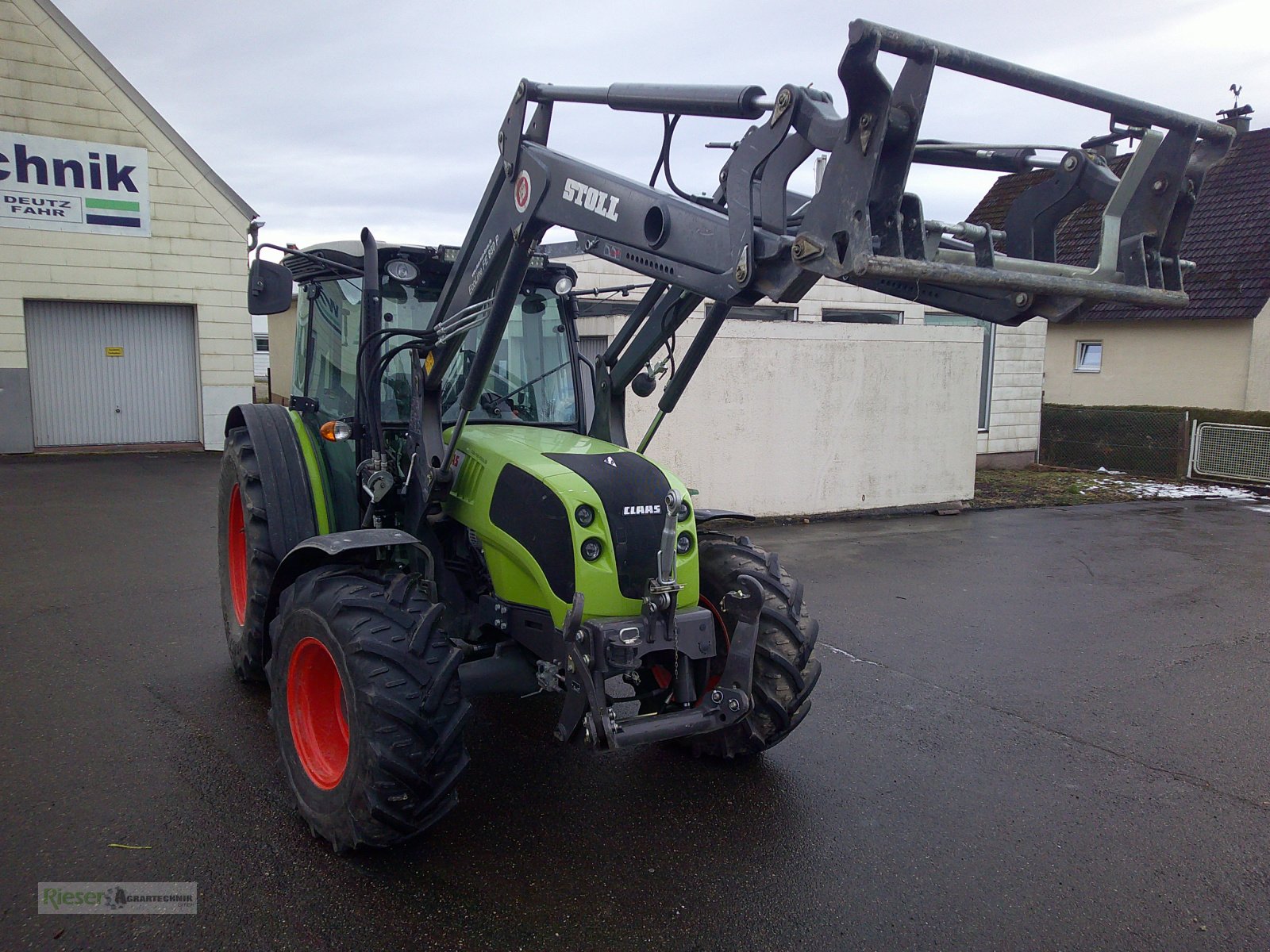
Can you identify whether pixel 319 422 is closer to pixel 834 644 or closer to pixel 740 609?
pixel 740 609

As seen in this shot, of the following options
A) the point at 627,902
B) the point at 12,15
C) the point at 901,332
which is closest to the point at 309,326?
the point at 627,902

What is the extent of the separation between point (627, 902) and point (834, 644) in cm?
344

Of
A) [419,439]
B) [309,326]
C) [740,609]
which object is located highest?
[309,326]

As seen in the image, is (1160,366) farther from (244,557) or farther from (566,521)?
(566,521)

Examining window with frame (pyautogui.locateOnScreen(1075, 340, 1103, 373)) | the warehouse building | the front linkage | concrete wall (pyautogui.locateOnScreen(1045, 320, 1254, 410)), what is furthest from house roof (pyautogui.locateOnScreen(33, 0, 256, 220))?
window with frame (pyautogui.locateOnScreen(1075, 340, 1103, 373))

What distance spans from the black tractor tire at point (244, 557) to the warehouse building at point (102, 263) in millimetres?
10508

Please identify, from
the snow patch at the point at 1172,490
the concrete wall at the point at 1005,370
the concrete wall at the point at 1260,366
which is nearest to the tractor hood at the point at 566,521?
the concrete wall at the point at 1005,370

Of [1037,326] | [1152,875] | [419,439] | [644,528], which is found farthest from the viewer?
[1037,326]

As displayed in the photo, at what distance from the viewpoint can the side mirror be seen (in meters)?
4.30

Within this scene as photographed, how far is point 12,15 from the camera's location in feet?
43.6

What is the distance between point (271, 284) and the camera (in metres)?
4.33

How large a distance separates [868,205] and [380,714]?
7.46 ft

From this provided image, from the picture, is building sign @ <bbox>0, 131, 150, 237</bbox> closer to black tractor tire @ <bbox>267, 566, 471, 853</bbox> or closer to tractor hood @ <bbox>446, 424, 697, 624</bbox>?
tractor hood @ <bbox>446, 424, 697, 624</bbox>

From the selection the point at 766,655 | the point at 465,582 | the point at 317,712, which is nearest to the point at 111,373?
the point at 465,582
